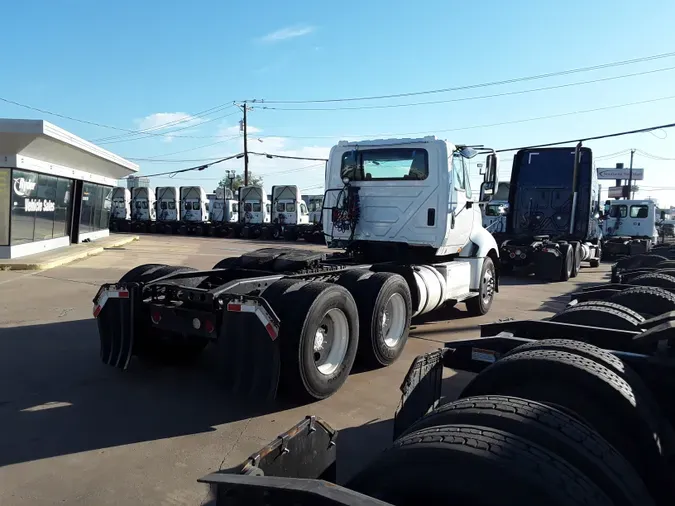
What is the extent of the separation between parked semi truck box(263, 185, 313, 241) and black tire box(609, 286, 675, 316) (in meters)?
30.3

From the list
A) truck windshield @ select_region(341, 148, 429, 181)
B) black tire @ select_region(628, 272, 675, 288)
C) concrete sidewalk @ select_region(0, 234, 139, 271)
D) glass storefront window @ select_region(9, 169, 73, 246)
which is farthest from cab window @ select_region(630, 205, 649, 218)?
glass storefront window @ select_region(9, 169, 73, 246)

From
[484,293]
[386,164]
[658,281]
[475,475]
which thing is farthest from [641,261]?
[475,475]

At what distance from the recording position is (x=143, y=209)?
140 feet

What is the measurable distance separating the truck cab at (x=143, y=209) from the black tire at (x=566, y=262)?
34.1 metres

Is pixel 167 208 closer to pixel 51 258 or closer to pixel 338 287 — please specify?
pixel 51 258

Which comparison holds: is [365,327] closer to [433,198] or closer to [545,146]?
[433,198]

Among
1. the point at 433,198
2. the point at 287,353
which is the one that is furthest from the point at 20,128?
the point at 287,353

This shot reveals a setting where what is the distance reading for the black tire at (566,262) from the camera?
15516 mm

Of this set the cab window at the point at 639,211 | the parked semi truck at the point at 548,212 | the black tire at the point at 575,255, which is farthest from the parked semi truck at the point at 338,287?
the cab window at the point at 639,211

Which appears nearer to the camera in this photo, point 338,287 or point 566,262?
point 338,287

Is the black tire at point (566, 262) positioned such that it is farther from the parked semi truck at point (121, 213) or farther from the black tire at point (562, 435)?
the parked semi truck at point (121, 213)

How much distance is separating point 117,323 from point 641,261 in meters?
10.8

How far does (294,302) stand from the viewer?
4836mm

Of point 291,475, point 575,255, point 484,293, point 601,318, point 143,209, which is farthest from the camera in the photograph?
point 143,209
